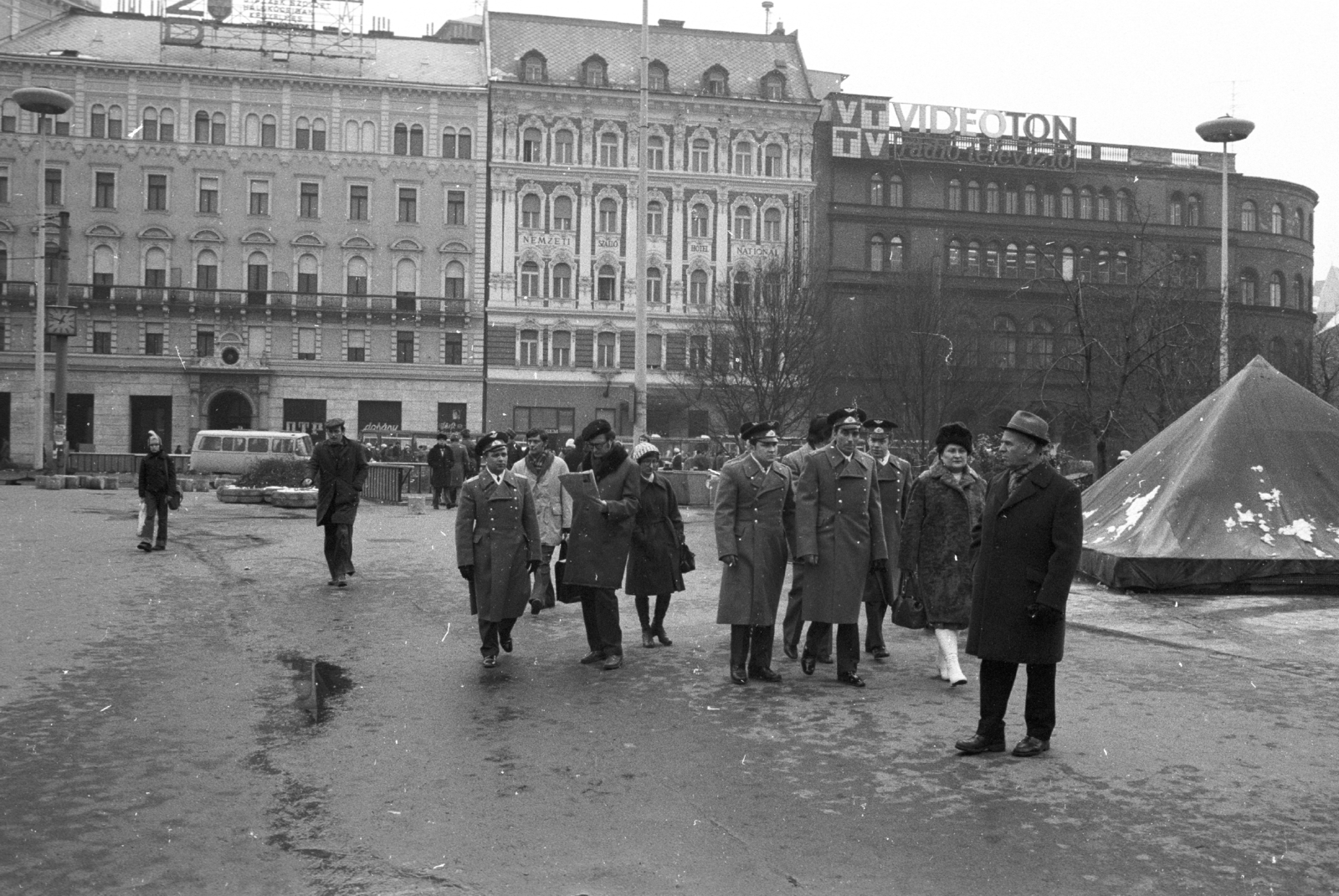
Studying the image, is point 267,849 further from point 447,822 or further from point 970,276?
point 970,276

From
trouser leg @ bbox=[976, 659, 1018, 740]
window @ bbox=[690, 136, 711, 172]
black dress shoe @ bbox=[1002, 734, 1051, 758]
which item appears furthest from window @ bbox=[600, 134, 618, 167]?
black dress shoe @ bbox=[1002, 734, 1051, 758]

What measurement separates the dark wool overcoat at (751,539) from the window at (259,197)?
51.5 meters

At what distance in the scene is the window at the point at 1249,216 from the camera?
208 feet

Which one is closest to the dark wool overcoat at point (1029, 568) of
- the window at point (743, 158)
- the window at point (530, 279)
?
the window at point (530, 279)

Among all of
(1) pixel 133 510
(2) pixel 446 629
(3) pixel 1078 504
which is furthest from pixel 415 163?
(3) pixel 1078 504

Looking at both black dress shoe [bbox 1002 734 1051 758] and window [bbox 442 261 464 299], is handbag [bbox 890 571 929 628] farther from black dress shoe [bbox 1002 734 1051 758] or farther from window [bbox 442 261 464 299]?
window [bbox 442 261 464 299]

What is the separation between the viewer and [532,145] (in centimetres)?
5712

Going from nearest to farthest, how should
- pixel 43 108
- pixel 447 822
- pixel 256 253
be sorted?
pixel 447 822 → pixel 43 108 → pixel 256 253

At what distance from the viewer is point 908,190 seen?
58906 mm

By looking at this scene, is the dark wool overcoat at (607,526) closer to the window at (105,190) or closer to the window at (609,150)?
the window at (609,150)

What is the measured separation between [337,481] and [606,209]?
1765 inches

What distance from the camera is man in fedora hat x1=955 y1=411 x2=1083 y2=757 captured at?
6.80 m

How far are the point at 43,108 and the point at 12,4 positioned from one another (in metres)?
25.4

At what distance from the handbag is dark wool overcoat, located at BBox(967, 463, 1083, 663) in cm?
206
